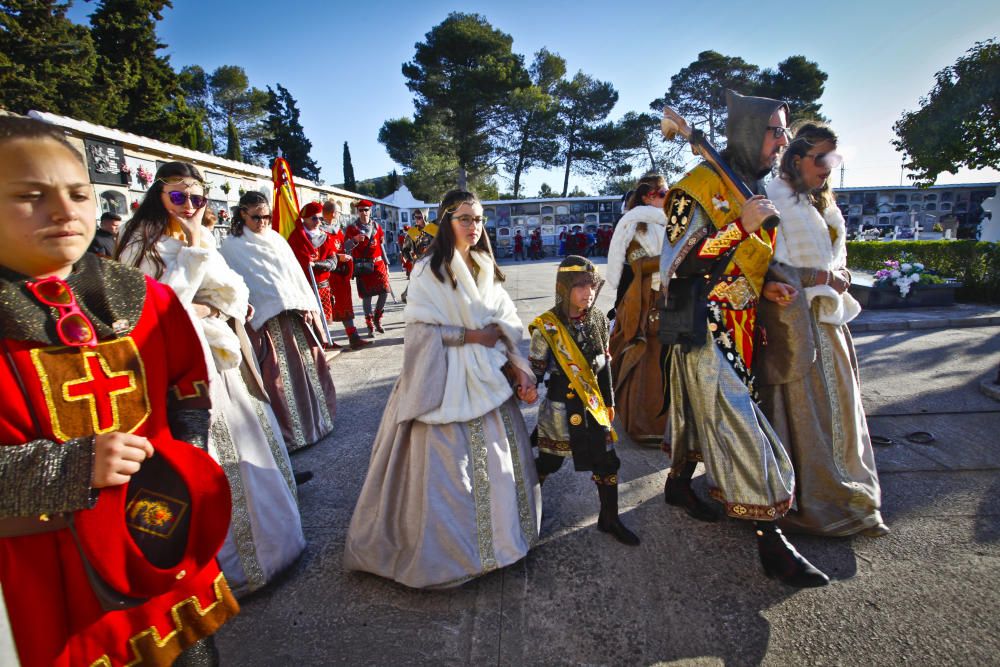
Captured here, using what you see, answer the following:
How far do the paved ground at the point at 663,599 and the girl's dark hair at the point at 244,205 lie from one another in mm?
2084

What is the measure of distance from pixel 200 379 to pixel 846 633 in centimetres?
240

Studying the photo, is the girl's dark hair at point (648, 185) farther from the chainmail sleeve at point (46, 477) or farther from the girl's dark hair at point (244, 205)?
the chainmail sleeve at point (46, 477)

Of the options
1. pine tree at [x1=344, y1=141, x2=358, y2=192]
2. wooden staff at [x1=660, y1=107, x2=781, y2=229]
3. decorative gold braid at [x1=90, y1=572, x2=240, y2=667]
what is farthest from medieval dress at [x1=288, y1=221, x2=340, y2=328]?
pine tree at [x1=344, y1=141, x2=358, y2=192]

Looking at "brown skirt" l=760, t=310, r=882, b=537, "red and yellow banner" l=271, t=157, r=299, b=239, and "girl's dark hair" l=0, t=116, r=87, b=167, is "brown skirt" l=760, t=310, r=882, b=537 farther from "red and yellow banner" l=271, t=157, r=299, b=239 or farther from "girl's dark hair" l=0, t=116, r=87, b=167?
"red and yellow banner" l=271, t=157, r=299, b=239

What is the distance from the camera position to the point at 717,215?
222 cm

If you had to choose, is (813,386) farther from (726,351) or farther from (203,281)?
(203,281)

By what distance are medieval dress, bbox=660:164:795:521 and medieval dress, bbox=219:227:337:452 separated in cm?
287

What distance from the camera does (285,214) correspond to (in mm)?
5191

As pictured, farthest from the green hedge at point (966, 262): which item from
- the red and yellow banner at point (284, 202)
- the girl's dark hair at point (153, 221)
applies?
the girl's dark hair at point (153, 221)

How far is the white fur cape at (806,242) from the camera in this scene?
2.52 meters

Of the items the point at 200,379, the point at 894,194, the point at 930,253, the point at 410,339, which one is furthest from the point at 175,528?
the point at 894,194

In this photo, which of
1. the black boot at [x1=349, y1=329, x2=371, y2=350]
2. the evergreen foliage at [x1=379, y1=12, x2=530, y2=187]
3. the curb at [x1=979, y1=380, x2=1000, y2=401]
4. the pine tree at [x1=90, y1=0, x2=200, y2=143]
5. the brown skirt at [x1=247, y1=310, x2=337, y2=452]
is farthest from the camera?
the evergreen foliage at [x1=379, y1=12, x2=530, y2=187]

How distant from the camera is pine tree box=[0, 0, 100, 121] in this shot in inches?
593

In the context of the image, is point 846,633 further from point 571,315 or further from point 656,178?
point 656,178
